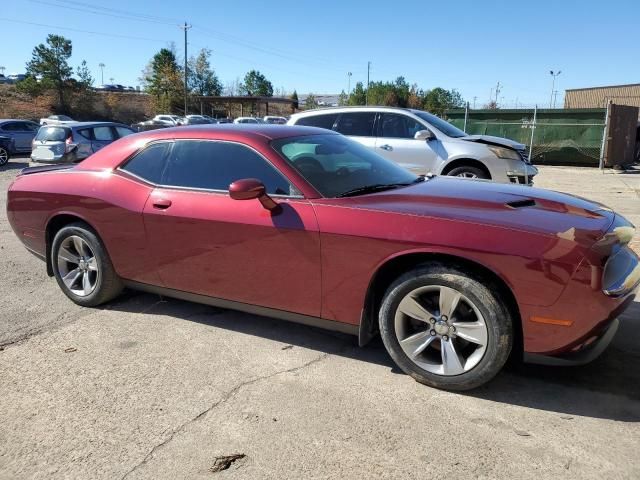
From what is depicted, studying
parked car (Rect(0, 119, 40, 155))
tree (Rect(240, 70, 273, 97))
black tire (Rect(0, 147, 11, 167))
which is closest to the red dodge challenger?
black tire (Rect(0, 147, 11, 167))

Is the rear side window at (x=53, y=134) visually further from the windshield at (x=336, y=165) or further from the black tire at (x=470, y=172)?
the windshield at (x=336, y=165)

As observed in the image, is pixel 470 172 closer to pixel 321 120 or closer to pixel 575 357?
pixel 321 120

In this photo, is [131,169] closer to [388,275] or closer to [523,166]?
[388,275]

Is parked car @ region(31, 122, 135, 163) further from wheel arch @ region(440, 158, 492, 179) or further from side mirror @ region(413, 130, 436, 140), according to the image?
wheel arch @ region(440, 158, 492, 179)

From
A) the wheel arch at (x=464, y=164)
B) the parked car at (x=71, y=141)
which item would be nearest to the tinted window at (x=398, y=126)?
the wheel arch at (x=464, y=164)


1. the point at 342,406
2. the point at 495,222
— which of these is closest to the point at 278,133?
the point at 495,222

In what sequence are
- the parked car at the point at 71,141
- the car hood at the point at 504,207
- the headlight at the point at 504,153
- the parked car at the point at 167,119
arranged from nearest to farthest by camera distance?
1. the car hood at the point at 504,207
2. the headlight at the point at 504,153
3. the parked car at the point at 71,141
4. the parked car at the point at 167,119

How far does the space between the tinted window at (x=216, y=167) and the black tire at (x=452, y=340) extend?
3.35 feet

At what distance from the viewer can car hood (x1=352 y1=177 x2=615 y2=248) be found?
291 cm

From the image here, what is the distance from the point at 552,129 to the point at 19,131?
21208 millimetres

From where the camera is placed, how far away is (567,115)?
62.0ft

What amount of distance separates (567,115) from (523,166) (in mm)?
12135

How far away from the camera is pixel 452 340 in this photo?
3.06m

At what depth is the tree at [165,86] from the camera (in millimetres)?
65188
